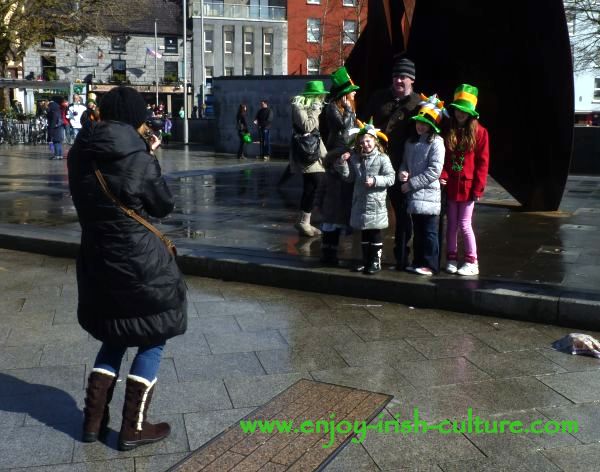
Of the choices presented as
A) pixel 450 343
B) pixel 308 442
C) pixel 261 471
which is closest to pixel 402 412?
pixel 308 442

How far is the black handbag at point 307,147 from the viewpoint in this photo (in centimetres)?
833

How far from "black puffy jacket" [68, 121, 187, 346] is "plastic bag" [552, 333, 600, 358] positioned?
2999 millimetres

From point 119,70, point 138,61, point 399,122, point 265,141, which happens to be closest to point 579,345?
point 399,122

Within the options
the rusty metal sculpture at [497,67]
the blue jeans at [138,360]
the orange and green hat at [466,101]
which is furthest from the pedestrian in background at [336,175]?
the blue jeans at [138,360]

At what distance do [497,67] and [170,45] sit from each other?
61973 mm

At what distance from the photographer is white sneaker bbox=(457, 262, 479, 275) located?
6.75 meters

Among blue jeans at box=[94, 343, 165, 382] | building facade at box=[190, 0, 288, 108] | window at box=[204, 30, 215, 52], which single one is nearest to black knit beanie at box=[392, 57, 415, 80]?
blue jeans at box=[94, 343, 165, 382]

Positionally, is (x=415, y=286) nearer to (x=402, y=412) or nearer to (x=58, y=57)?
(x=402, y=412)

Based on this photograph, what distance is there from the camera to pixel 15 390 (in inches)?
175

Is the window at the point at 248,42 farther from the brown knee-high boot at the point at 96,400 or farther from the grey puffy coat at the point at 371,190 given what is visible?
the brown knee-high boot at the point at 96,400

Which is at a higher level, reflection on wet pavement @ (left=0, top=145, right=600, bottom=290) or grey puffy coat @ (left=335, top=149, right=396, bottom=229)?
grey puffy coat @ (left=335, top=149, right=396, bottom=229)

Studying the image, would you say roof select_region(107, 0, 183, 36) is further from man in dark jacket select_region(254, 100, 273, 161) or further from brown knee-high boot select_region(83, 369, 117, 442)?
brown knee-high boot select_region(83, 369, 117, 442)

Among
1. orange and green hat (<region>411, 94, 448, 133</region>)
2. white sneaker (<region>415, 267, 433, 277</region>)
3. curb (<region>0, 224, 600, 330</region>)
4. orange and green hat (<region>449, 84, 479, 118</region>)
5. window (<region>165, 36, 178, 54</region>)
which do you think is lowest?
curb (<region>0, 224, 600, 330</region>)

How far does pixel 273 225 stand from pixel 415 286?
358 cm
